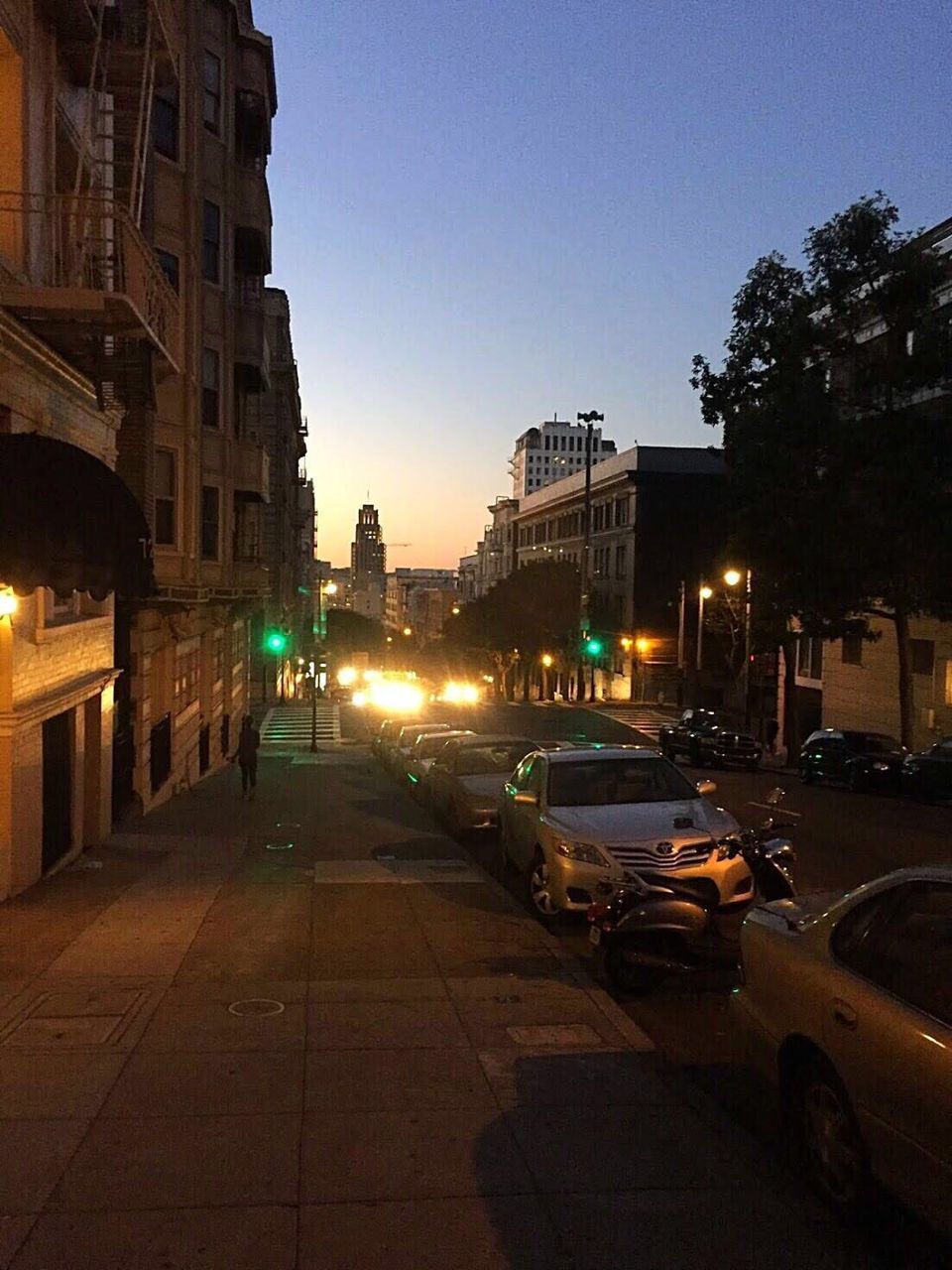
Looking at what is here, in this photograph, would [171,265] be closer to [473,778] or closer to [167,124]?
[167,124]

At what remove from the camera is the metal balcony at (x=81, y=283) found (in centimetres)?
1157

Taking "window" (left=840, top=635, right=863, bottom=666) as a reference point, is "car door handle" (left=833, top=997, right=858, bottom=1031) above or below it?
below

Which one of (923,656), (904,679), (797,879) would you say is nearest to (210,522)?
(797,879)

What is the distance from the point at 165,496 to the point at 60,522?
15.2 metres

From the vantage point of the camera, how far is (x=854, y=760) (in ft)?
94.0

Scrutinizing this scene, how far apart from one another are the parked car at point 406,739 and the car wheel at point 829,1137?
21801 mm

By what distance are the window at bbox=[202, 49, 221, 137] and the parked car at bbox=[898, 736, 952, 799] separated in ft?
67.3

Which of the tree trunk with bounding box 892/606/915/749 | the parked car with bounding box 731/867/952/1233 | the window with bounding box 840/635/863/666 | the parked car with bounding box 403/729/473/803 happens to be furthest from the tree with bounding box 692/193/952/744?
the parked car with bounding box 731/867/952/1233

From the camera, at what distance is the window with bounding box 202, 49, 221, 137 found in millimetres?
27500

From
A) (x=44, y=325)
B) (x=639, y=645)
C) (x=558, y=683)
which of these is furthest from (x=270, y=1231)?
(x=558, y=683)

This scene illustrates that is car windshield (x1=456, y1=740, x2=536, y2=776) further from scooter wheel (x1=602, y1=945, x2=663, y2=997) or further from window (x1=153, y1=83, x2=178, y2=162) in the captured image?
window (x1=153, y1=83, x2=178, y2=162)

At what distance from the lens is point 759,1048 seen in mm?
6012

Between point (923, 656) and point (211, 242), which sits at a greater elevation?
point (211, 242)

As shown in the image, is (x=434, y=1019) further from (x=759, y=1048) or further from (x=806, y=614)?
(x=806, y=614)
